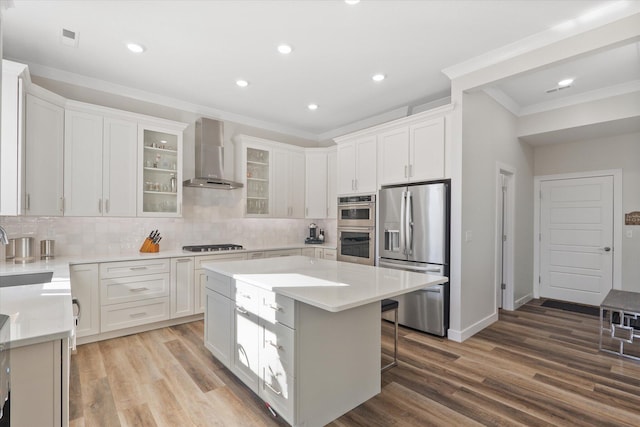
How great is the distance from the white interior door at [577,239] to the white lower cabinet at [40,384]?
6073mm

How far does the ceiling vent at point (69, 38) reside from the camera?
2.71m

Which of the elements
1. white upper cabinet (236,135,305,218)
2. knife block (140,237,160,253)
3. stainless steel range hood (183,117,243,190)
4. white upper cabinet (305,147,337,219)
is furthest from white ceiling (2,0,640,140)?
knife block (140,237,160,253)

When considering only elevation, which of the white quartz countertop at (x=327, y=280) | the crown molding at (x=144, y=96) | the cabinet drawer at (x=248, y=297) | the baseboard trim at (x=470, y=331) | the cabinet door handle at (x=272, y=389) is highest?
the crown molding at (x=144, y=96)

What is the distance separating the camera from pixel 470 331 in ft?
11.4

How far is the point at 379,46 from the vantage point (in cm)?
292

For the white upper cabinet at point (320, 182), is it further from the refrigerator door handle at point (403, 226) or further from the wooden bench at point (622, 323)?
the wooden bench at point (622, 323)

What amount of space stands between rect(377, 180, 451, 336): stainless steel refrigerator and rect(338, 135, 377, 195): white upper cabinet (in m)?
0.38

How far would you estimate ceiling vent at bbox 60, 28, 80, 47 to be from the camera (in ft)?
8.90

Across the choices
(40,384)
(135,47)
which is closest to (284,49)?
(135,47)

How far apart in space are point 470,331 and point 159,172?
410 cm

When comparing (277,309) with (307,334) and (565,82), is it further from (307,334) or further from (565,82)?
(565,82)

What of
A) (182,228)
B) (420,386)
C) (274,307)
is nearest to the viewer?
(274,307)

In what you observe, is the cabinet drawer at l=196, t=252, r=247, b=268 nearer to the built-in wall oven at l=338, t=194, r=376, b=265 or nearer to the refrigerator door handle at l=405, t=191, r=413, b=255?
the built-in wall oven at l=338, t=194, r=376, b=265

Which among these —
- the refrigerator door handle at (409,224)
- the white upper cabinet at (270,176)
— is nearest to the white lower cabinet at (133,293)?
the white upper cabinet at (270,176)
